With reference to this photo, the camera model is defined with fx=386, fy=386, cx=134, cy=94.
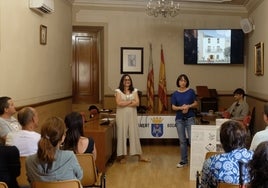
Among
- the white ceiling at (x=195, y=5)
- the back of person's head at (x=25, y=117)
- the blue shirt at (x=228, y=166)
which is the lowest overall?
the blue shirt at (x=228, y=166)

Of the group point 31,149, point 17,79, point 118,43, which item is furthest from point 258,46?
point 31,149

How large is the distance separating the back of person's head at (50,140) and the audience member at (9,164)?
348mm

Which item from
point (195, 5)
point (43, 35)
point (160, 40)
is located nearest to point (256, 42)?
point (195, 5)

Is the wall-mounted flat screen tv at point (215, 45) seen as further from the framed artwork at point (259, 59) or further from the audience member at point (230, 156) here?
the audience member at point (230, 156)

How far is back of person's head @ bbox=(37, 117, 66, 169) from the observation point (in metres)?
2.62

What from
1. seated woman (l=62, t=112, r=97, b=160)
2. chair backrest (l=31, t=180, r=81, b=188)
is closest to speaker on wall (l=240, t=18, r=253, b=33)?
seated woman (l=62, t=112, r=97, b=160)

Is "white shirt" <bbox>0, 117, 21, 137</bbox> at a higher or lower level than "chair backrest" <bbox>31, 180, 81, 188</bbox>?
higher

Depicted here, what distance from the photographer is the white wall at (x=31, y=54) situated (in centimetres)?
483

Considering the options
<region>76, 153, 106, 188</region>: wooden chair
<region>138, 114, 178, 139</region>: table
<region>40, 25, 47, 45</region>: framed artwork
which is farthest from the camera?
<region>138, 114, 178, 139</region>: table

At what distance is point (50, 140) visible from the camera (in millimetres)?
2672

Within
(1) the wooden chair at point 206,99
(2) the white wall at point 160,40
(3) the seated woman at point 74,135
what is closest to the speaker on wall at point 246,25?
(2) the white wall at point 160,40

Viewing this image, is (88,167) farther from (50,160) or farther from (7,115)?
(7,115)

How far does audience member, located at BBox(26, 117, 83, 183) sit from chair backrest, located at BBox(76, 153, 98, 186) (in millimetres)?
531

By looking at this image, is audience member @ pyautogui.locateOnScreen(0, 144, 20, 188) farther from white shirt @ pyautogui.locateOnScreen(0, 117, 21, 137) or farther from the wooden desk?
the wooden desk
